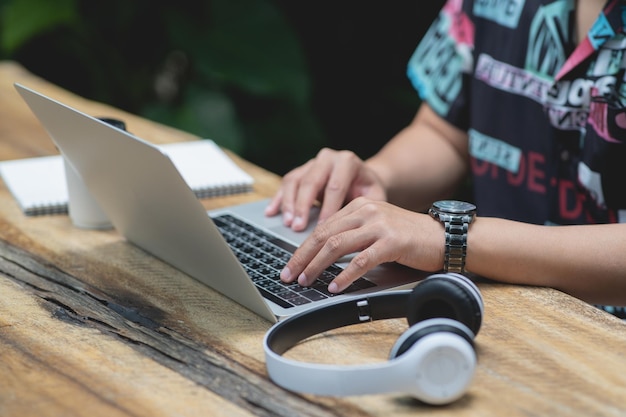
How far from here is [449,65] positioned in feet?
4.92

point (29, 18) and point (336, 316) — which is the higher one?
point (29, 18)

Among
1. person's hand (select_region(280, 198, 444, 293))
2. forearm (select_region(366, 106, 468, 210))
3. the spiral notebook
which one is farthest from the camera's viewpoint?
forearm (select_region(366, 106, 468, 210))

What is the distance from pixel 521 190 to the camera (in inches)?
55.8

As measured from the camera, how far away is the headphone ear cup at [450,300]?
79cm

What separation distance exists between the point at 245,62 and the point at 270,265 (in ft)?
5.46

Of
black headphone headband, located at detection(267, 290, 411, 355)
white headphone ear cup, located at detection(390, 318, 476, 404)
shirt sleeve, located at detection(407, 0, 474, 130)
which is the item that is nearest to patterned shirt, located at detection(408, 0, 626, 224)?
shirt sleeve, located at detection(407, 0, 474, 130)

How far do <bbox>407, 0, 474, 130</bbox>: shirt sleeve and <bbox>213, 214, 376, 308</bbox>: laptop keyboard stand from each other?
46 cm

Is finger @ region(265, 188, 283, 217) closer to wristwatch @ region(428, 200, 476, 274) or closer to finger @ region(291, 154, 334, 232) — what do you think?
finger @ region(291, 154, 334, 232)

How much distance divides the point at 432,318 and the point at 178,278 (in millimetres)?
348

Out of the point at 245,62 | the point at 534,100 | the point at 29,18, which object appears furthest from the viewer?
the point at 29,18

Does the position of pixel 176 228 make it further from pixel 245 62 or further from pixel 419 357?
pixel 245 62

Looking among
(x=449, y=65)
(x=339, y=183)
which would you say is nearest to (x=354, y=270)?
(x=339, y=183)

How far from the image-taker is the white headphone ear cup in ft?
2.34

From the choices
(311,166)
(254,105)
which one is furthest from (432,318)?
(254,105)
